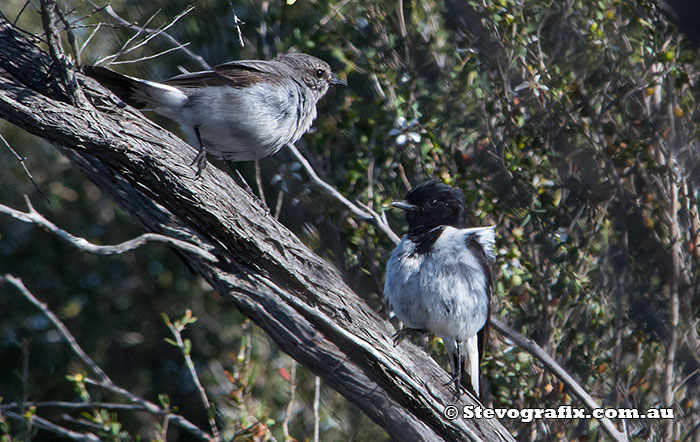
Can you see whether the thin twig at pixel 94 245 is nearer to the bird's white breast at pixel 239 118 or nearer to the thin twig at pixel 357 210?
the bird's white breast at pixel 239 118

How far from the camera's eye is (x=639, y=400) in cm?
435

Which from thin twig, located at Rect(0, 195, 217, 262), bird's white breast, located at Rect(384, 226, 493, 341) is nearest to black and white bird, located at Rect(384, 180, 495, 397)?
bird's white breast, located at Rect(384, 226, 493, 341)

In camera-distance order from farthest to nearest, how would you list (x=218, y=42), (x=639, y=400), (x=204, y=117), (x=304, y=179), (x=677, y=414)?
(x=218, y=42)
(x=304, y=179)
(x=639, y=400)
(x=677, y=414)
(x=204, y=117)

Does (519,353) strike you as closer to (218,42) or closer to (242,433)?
(242,433)

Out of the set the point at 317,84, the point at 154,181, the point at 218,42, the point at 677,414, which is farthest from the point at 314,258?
the point at 218,42

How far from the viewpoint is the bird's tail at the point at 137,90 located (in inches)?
128

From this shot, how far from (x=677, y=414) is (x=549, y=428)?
2.28ft

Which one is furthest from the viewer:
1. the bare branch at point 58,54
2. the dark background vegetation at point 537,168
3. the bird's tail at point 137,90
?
the dark background vegetation at point 537,168

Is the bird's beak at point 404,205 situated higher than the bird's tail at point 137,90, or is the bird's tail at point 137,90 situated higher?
the bird's tail at point 137,90

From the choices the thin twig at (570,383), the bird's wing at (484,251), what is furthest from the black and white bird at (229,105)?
the thin twig at (570,383)

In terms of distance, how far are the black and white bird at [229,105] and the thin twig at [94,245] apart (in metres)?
0.53

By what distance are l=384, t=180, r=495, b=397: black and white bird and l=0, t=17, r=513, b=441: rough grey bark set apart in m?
0.35

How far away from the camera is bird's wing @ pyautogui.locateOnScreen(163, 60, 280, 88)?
357 cm

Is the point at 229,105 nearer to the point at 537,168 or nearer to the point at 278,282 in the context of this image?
the point at 278,282
